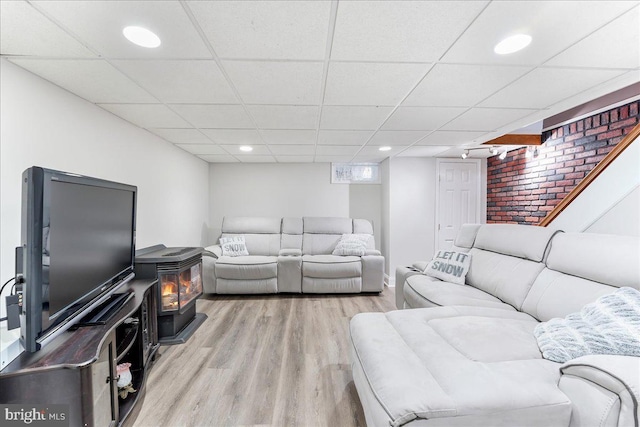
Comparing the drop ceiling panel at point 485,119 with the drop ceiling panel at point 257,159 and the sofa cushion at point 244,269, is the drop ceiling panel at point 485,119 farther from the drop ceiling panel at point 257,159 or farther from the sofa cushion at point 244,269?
the sofa cushion at point 244,269

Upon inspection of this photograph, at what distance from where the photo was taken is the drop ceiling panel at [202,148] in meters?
3.62

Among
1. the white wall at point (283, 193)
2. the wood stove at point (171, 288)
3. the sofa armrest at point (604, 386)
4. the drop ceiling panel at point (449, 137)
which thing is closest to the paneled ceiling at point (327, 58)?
the drop ceiling panel at point (449, 137)

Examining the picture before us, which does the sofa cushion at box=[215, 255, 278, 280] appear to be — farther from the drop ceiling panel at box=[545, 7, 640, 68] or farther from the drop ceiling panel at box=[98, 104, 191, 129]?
the drop ceiling panel at box=[545, 7, 640, 68]

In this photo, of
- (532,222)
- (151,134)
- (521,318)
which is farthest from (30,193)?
(532,222)

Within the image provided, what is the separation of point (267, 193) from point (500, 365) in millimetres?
4359

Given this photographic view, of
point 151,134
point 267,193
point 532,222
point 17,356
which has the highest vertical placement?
point 151,134

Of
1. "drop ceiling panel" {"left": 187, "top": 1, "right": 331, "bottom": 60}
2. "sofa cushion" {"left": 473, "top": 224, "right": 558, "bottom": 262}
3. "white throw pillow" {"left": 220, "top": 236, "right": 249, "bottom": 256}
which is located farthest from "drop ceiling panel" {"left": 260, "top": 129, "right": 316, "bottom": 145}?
"sofa cushion" {"left": 473, "top": 224, "right": 558, "bottom": 262}

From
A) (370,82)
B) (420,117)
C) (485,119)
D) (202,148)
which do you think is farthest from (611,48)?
(202,148)

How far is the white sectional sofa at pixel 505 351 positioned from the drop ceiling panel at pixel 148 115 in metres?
2.52

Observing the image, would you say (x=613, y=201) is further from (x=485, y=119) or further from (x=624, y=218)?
(x=485, y=119)

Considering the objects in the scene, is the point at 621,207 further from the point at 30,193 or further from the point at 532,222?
the point at 30,193

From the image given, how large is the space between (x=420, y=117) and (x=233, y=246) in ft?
10.8

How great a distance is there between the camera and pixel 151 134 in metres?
3.06

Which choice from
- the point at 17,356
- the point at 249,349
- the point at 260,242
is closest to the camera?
the point at 17,356
